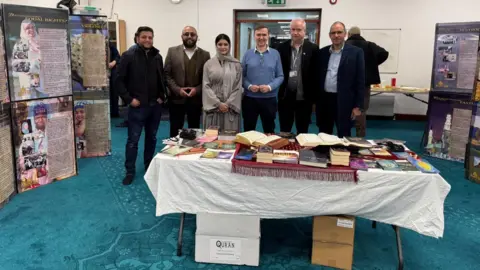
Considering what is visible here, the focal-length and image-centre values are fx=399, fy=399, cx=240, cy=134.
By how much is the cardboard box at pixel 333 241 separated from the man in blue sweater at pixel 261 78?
1486mm

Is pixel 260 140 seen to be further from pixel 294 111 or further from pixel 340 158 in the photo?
pixel 294 111

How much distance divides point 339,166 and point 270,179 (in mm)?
370

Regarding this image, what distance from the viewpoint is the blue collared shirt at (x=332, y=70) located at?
11.4ft

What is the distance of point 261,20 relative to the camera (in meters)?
7.59

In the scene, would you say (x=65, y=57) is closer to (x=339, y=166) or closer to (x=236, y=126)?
(x=236, y=126)

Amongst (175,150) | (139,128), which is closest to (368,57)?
(139,128)

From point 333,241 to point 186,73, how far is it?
2.13 m

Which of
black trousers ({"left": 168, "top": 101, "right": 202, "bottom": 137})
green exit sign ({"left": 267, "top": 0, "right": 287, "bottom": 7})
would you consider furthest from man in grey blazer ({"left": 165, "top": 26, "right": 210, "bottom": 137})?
green exit sign ({"left": 267, "top": 0, "right": 287, "bottom": 7})

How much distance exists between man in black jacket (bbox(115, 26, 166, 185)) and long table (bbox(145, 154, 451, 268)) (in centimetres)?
139

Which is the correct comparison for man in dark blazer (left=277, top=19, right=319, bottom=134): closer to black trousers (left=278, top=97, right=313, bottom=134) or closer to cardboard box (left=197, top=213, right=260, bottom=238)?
black trousers (left=278, top=97, right=313, bottom=134)

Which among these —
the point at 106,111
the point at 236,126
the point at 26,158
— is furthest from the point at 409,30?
the point at 26,158

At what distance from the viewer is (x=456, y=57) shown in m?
4.63

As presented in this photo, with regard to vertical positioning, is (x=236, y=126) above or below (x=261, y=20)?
below

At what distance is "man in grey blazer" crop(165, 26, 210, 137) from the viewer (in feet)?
12.0
